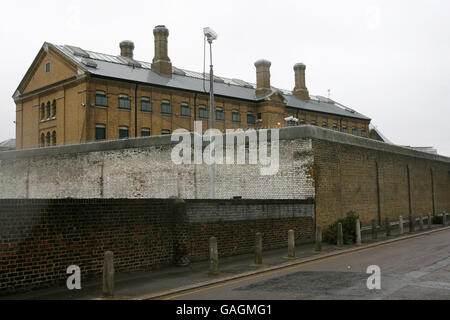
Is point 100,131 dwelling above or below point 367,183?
above

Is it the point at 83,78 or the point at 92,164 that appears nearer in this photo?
the point at 92,164

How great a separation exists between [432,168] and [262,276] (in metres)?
26.5

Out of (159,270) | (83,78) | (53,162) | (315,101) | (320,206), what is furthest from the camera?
(315,101)

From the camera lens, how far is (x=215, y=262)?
38.1ft

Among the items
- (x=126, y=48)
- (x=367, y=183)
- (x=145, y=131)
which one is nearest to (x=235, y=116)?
(x=145, y=131)

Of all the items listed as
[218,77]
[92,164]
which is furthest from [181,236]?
[218,77]

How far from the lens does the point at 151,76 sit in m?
48.3

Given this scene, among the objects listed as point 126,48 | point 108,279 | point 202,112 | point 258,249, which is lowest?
point 108,279

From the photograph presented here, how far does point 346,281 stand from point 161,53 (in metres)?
44.6

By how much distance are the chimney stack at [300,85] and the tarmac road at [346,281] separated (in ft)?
174

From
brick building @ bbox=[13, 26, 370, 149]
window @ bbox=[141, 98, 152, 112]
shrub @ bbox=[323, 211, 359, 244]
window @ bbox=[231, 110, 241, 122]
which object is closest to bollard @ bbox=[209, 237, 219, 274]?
shrub @ bbox=[323, 211, 359, 244]

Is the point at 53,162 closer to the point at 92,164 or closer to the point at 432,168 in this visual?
the point at 92,164

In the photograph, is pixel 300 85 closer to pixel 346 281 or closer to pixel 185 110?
pixel 185 110

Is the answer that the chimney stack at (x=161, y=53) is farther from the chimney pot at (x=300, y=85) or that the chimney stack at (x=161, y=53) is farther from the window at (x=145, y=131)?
the chimney pot at (x=300, y=85)
